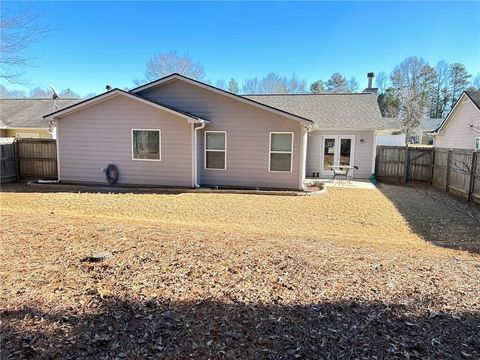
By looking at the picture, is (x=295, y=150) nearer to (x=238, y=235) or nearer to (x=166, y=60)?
(x=238, y=235)

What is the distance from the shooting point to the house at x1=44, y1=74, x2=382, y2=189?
11.9 meters

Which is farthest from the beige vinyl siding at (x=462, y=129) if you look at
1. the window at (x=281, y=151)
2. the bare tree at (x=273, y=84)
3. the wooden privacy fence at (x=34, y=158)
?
the bare tree at (x=273, y=84)

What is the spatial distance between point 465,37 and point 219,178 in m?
9.72

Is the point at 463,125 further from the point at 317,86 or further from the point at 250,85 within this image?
the point at 317,86

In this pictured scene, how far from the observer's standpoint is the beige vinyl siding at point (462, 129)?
15.2m

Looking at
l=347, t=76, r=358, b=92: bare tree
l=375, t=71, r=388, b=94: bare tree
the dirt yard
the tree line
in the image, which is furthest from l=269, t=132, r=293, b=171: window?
l=375, t=71, r=388, b=94: bare tree

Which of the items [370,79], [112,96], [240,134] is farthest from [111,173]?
[370,79]

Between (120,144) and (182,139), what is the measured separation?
8.32 feet

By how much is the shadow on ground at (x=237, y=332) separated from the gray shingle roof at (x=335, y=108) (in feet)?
45.6

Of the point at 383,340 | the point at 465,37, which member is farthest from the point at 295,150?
the point at 383,340

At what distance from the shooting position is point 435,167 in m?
14.3

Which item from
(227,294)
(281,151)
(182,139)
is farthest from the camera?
(281,151)

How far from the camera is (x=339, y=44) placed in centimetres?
1814

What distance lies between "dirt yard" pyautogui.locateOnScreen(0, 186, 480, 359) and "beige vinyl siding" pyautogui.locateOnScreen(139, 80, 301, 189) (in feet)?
20.1
